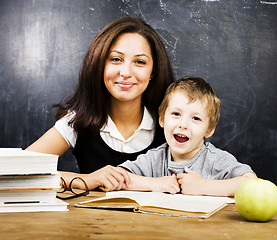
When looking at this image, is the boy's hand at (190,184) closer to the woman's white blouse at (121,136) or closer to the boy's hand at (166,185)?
the boy's hand at (166,185)

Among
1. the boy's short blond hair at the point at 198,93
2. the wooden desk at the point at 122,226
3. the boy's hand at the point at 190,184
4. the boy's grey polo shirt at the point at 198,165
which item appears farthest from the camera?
the boy's short blond hair at the point at 198,93

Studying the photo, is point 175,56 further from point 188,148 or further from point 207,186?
point 207,186

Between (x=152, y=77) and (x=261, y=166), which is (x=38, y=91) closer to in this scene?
(x=152, y=77)

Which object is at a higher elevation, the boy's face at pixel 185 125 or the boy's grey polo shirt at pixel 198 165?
the boy's face at pixel 185 125

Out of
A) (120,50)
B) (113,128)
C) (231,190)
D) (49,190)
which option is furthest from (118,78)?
(49,190)

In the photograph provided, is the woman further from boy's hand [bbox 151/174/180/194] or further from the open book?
the open book

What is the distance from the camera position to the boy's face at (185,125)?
5.61ft

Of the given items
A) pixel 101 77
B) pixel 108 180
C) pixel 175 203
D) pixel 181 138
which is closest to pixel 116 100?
pixel 101 77

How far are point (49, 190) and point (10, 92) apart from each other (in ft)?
7.83

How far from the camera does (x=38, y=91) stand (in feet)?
10.8

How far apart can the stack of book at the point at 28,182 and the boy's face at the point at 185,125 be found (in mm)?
749

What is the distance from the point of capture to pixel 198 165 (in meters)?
1.72

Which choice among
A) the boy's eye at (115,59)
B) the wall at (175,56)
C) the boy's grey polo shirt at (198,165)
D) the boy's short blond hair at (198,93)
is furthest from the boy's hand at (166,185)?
the wall at (175,56)

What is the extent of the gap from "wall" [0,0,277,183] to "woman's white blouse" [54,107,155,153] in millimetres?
1089
